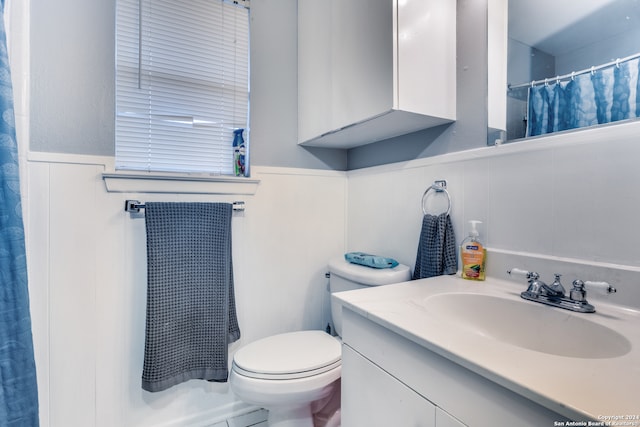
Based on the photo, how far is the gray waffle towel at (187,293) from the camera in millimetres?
1245

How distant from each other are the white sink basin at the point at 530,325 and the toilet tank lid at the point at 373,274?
342mm

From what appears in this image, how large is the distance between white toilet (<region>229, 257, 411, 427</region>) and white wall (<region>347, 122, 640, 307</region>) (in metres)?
0.36

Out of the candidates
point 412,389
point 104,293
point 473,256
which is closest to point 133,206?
point 104,293

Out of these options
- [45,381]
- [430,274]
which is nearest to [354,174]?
[430,274]

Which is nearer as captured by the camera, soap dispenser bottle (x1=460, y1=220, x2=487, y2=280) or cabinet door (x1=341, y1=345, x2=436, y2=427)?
cabinet door (x1=341, y1=345, x2=436, y2=427)

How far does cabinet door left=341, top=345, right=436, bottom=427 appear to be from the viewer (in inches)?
25.3

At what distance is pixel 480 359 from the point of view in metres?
0.53

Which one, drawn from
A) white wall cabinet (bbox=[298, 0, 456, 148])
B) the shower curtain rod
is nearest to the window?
white wall cabinet (bbox=[298, 0, 456, 148])

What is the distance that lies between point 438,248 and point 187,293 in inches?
42.3

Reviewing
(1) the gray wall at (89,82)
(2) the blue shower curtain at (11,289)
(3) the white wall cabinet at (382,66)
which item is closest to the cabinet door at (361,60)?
(3) the white wall cabinet at (382,66)

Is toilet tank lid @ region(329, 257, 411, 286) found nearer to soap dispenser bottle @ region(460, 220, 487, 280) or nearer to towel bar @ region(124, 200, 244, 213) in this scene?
soap dispenser bottle @ region(460, 220, 487, 280)

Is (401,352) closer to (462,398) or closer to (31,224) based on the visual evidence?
(462,398)

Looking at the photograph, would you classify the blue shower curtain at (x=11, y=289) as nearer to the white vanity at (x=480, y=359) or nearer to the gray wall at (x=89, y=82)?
the gray wall at (x=89, y=82)

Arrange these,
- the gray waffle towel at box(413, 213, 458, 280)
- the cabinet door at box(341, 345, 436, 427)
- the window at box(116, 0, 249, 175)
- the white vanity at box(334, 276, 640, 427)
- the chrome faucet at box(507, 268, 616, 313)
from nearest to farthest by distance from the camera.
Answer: the white vanity at box(334, 276, 640, 427) < the cabinet door at box(341, 345, 436, 427) < the chrome faucet at box(507, 268, 616, 313) < the gray waffle towel at box(413, 213, 458, 280) < the window at box(116, 0, 249, 175)
